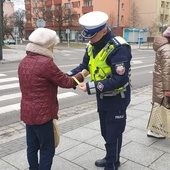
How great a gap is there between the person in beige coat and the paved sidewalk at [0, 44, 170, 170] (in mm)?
719

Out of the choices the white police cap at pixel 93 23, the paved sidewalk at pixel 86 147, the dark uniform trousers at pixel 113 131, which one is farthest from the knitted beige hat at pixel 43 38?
the paved sidewalk at pixel 86 147

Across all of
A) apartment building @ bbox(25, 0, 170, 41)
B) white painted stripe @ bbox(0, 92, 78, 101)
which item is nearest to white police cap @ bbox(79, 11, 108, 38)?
white painted stripe @ bbox(0, 92, 78, 101)

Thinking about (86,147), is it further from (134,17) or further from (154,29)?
(134,17)

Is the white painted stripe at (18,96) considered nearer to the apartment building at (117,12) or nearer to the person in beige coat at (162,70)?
the person in beige coat at (162,70)

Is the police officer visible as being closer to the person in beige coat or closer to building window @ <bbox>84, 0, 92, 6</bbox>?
the person in beige coat

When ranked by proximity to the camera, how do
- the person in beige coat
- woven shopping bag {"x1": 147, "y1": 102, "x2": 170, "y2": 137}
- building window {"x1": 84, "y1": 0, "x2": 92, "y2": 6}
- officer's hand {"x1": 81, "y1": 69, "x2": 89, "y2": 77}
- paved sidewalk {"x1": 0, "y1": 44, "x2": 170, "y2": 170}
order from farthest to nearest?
building window {"x1": 84, "y1": 0, "x2": 92, "y2": 6}
woven shopping bag {"x1": 147, "y1": 102, "x2": 170, "y2": 137}
the person in beige coat
paved sidewalk {"x1": 0, "y1": 44, "x2": 170, "y2": 170}
officer's hand {"x1": 81, "y1": 69, "x2": 89, "y2": 77}

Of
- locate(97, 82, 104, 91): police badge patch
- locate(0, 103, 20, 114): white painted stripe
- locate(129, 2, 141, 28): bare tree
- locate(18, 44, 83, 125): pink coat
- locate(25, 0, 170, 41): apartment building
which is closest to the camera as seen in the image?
locate(18, 44, 83, 125): pink coat

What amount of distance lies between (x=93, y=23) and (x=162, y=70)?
5.22 ft

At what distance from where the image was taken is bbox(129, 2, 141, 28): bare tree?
59406mm

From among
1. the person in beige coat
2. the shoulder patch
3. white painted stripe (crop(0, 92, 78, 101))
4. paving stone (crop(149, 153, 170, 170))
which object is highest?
the shoulder patch

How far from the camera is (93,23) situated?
2.83 metres

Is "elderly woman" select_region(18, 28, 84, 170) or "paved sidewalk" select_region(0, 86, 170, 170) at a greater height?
"elderly woman" select_region(18, 28, 84, 170)

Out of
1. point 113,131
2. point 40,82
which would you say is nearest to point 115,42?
point 40,82

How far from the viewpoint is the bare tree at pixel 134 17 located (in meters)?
59.4
